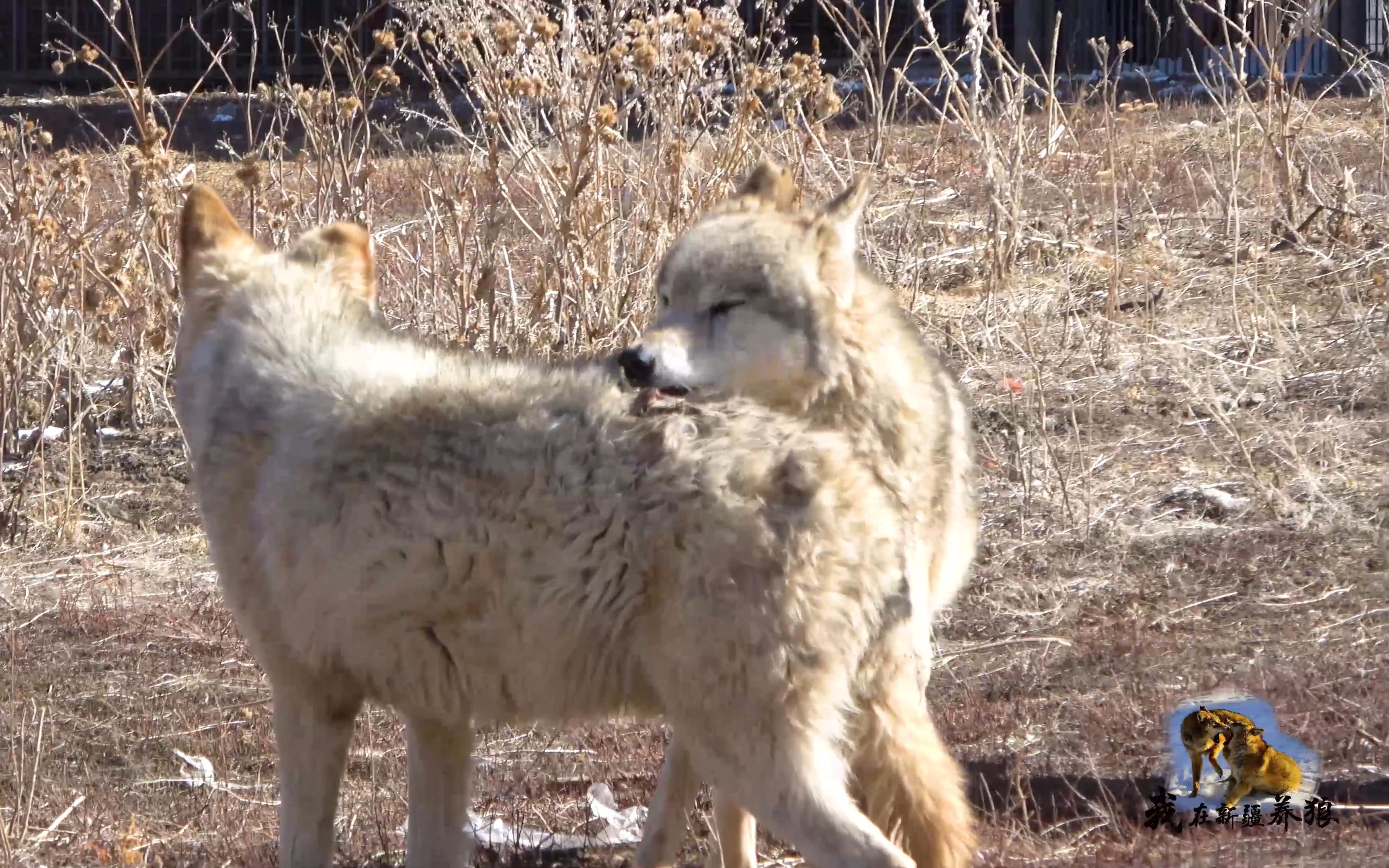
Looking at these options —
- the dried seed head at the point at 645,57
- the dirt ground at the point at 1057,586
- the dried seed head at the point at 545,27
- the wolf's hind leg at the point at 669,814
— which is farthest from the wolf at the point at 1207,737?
the dried seed head at the point at 545,27

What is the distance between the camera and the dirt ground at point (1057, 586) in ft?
15.7

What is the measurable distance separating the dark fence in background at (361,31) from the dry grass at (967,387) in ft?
33.8

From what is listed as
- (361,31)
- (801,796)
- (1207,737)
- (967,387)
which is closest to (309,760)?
(801,796)

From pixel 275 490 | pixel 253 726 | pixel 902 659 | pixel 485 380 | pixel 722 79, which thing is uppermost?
pixel 722 79

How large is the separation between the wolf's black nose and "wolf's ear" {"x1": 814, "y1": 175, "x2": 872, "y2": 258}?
69 centimetres

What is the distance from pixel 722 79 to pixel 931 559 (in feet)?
17.0

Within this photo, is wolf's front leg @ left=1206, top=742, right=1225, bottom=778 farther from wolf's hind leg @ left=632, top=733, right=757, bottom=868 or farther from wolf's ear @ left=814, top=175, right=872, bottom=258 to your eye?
wolf's ear @ left=814, top=175, right=872, bottom=258

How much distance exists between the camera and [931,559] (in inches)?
167

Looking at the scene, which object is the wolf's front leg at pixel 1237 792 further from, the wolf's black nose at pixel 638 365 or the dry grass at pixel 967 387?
the wolf's black nose at pixel 638 365

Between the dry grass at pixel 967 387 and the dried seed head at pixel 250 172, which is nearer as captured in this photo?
the dry grass at pixel 967 387

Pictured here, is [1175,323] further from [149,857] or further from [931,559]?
[149,857]

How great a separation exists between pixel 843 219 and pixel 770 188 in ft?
1.52

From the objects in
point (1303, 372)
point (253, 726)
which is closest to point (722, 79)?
point (1303, 372)

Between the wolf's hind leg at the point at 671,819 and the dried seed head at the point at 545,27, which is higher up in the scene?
the dried seed head at the point at 545,27
